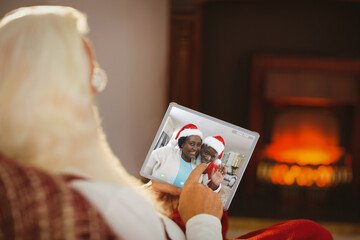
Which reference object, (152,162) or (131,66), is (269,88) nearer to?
(131,66)

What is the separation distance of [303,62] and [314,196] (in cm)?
92

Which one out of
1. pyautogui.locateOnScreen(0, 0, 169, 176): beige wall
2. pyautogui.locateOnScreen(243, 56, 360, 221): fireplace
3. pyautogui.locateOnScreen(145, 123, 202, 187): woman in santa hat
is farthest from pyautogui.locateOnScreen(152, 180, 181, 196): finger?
pyautogui.locateOnScreen(243, 56, 360, 221): fireplace

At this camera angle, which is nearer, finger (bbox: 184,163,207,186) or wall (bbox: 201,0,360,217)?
finger (bbox: 184,163,207,186)

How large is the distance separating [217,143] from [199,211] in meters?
0.20

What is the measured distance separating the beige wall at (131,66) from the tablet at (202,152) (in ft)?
3.57

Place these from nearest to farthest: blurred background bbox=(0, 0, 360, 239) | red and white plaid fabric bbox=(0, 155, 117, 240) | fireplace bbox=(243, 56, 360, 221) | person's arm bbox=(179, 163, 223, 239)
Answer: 1. red and white plaid fabric bbox=(0, 155, 117, 240)
2. person's arm bbox=(179, 163, 223, 239)
3. blurred background bbox=(0, 0, 360, 239)
4. fireplace bbox=(243, 56, 360, 221)

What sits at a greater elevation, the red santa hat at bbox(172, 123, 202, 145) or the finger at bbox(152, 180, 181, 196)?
the red santa hat at bbox(172, 123, 202, 145)

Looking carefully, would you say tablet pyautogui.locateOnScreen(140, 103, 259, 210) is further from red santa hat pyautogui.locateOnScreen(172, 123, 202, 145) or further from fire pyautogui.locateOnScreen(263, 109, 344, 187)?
fire pyautogui.locateOnScreen(263, 109, 344, 187)

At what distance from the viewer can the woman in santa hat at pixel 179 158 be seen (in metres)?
0.91

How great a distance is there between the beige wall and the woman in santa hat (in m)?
1.10

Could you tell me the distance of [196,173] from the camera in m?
0.89

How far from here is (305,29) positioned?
276 centimetres

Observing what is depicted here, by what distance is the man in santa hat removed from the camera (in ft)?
2.97

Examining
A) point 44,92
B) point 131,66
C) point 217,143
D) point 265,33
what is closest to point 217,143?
point 217,143
